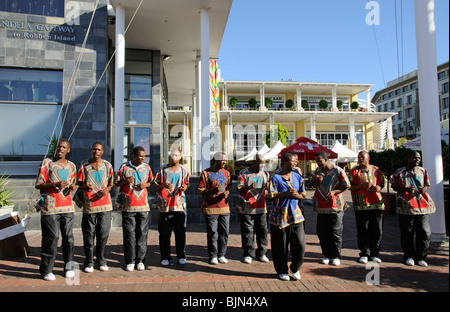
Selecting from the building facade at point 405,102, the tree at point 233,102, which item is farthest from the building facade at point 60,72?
the building facade at point 405,102

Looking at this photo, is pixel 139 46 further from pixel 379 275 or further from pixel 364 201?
pixel 379 275

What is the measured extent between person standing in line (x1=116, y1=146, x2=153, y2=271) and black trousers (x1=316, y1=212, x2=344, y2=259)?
2785 millimetres

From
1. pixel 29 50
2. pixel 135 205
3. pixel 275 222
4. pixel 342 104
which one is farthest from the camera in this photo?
pixel 342 104

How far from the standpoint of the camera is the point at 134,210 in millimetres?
4906

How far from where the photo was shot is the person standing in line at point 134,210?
16.1 ft

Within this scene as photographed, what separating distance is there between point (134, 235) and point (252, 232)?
1866 millimetres

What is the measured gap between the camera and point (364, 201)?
5.26 m

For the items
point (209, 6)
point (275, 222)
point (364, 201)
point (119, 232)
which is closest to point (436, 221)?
point (364, 201)

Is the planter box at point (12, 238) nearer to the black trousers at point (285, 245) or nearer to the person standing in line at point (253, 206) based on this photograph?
the person standing in line at point (253, 206)

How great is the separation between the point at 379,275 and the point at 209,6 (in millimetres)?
9667

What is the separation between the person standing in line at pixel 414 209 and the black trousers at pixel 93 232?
465 cm

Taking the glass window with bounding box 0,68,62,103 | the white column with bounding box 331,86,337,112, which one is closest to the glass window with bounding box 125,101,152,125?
the glass window with bounding box 0,68,62,103

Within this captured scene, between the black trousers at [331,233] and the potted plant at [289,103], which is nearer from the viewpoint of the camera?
the black trousers at [331,233]
